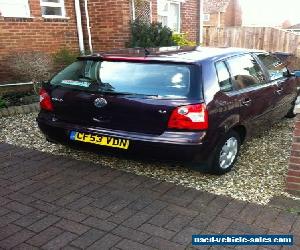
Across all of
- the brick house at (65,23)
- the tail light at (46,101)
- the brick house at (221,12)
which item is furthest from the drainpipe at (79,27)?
the brick house at (221,12)

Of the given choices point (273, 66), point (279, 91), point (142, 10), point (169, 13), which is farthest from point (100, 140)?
point (169, 13)

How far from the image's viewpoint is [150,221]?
134 inches

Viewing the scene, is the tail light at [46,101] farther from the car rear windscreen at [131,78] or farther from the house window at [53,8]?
the house window at [53,8]

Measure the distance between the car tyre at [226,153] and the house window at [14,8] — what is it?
6.20m

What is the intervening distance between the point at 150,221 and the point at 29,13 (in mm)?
7049

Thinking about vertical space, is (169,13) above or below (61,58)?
above

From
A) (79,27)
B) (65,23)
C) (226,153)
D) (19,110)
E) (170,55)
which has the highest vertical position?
(65,23)

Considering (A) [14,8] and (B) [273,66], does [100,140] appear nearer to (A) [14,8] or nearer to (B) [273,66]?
(B) [273,66]

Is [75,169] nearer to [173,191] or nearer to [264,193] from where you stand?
[173,191]

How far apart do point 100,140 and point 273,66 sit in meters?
3.20

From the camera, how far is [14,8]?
334 inches

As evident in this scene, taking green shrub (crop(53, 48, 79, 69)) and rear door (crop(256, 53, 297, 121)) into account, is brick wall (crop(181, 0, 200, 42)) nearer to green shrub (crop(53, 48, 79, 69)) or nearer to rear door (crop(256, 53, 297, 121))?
green shrub (crop(53, 48, 79, 69))

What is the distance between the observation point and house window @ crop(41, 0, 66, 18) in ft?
30.1

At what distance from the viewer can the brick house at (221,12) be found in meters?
39.3
